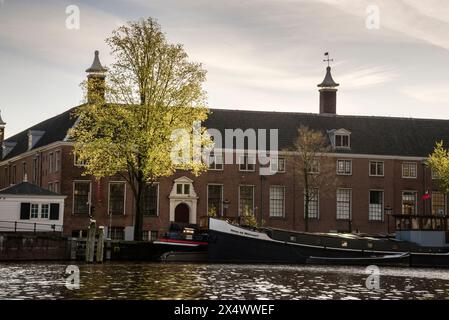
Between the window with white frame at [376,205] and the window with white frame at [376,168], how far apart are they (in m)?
1.68

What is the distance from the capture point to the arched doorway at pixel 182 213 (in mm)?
70250

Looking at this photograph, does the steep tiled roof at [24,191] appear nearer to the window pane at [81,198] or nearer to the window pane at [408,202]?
the window pane at [81,198]

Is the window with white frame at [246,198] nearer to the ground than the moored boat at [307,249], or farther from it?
farther from it

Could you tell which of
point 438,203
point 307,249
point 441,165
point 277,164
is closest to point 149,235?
point 277,164

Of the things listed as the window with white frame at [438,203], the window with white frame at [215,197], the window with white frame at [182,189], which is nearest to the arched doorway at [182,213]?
the window with white frame at [182,189]

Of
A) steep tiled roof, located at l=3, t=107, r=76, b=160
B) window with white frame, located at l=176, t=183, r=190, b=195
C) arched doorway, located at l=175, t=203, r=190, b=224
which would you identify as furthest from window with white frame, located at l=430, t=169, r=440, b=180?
steep tiled roof, located at l=3, t=107, r=76, b=160

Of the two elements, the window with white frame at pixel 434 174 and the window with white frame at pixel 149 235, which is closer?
the window with white frame at pixel 149 235

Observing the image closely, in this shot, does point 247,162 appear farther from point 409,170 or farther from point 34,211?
point 34,211

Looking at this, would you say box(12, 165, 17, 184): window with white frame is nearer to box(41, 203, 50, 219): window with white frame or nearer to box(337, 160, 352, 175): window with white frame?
box(41, 203, 50, 219): window with white frame

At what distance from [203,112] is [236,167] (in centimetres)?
1713

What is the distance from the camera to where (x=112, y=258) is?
5250cm

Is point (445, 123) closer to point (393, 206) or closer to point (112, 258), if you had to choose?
point (393, 206)

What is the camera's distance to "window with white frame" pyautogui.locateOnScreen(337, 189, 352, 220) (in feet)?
244
